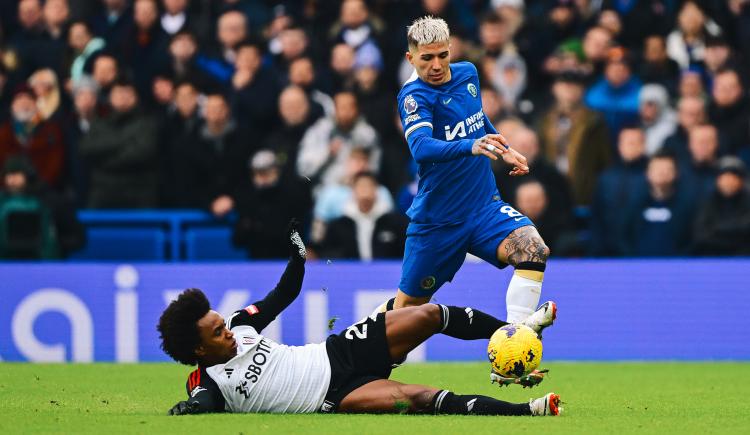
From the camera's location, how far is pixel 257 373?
28.6 ft

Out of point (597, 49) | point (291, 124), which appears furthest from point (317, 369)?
point (597, 49)

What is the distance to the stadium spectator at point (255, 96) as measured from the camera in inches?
645

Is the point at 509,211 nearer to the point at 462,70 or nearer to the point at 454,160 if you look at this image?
the point at 454,160

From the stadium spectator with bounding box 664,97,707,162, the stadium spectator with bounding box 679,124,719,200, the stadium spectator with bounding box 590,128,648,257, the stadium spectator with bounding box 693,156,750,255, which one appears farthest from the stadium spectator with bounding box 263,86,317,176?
the stadium spectator with bounding box 693,156,750,255

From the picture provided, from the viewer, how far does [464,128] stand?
9.73m

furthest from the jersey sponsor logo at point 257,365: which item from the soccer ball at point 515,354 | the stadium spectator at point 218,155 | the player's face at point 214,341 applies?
the stadium spectator at point 218,155

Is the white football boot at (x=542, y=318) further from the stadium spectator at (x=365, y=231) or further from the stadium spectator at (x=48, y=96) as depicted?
the stadium spectator at (x=48, y=96)

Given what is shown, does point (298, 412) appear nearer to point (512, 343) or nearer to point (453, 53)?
point (512, 343)

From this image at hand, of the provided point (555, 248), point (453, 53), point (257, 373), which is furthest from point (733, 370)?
point (257, 373)

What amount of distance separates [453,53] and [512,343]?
307 inches

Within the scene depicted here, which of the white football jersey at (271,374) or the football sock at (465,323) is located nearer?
the white football jersey at (271,374)

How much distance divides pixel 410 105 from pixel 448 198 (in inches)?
29.9

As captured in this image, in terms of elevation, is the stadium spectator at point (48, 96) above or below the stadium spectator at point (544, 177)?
above

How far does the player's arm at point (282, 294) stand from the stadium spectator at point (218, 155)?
22.2 ft
